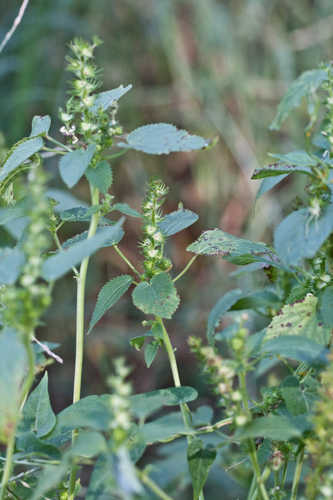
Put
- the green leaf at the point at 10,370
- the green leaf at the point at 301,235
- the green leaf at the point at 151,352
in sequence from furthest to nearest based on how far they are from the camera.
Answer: the green leaf at the point at 151,352 < the green leaf at the point at 301,235 < the green leaf at the point at 10,370

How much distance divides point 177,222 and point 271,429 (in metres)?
0.24

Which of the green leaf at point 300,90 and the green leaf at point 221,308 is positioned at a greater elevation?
the green leaf at point 300,90

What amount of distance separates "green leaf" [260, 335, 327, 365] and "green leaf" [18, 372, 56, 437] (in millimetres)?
183

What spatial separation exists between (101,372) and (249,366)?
5.78 feet

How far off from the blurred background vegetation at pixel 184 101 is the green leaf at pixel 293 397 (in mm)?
1488

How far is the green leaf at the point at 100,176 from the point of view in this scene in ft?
1.55

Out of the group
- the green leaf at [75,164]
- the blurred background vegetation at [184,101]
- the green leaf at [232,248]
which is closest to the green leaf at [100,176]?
the green leaf at [75,164]

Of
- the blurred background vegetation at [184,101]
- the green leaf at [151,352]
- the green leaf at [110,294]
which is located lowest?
the blurred background vegetation at [184,101]

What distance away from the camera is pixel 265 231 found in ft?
7.27

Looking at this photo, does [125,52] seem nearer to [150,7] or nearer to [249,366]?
[150,7]

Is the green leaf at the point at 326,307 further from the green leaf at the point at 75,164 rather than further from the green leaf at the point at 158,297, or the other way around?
the green leaf at the point at 75,164

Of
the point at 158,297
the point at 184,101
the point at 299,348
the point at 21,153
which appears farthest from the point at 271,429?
the point at 184,101

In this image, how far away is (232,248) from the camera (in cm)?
56

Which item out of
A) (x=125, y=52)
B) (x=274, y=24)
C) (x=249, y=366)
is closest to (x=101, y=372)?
(x=125, y=52)
